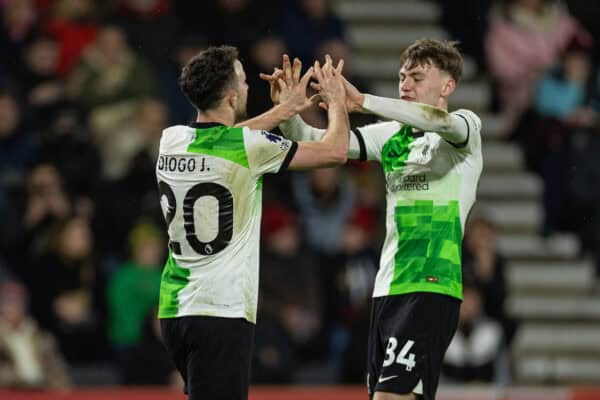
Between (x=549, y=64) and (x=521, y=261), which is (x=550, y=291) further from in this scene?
(x=549, y=64)

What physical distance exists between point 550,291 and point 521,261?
0.38 meters

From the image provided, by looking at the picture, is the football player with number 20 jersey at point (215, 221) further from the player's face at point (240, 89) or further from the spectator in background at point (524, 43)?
the spectator in background at point (524, 43)

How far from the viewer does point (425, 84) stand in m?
7.26

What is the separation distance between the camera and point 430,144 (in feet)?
23.8

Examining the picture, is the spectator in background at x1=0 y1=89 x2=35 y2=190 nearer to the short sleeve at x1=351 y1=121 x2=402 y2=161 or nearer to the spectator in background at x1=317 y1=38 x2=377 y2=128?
the spectator in background at x1=317 y1=38 x2=377 y2=128

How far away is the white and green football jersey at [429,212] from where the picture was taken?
23.5ft

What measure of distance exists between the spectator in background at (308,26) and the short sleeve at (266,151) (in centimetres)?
615

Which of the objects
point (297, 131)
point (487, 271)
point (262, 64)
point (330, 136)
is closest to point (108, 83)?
point (262, 64)

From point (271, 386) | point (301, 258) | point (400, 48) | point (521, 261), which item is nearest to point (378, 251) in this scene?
point (301, 258)

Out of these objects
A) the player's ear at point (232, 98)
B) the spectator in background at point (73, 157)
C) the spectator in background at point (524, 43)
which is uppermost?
the spectator in background at point (524, 43)

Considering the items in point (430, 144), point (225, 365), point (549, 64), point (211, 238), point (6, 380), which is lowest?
point (6, 380)

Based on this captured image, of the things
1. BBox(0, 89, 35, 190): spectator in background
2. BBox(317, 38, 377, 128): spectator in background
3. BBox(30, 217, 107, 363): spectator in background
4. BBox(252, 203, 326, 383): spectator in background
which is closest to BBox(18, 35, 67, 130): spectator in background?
BBox(0, 89, 35, 190): spectator in background

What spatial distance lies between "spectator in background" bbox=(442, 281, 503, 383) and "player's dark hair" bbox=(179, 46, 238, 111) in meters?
4.40

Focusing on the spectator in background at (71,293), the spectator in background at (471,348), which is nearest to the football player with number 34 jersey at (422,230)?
the spectator in background at (471,348)
